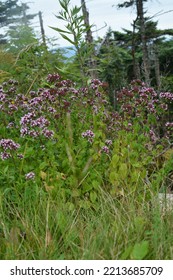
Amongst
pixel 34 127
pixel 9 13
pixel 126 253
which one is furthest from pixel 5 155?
pixel 9 13

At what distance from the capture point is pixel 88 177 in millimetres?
4000

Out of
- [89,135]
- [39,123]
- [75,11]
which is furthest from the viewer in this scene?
[75,11]

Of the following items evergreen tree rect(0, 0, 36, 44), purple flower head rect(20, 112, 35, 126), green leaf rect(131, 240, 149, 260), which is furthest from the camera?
evergreen tree rect(0, 0, 36, 44)

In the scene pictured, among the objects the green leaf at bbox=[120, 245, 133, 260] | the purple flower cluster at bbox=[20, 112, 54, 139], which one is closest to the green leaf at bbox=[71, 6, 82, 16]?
the purple flower cluster at bbox=[20, 112, 54, 139]

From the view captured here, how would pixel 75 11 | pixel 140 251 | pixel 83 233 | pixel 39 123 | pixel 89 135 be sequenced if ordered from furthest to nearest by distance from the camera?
pixel 75 11, pixel 89 135, pixel 39 123, pixel 83 233, pixel 140 251

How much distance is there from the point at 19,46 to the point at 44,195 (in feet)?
34.4

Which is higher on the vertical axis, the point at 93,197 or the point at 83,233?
the point at 93,197

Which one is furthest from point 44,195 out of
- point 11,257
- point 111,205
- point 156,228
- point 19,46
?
point 19,46

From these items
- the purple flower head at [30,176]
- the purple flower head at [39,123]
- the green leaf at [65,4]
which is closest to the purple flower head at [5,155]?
the purple flower head at [30,176]

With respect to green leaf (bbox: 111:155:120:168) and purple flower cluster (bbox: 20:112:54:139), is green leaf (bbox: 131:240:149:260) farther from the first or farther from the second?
purple flower cluster (bbox: 20:112:54:139)

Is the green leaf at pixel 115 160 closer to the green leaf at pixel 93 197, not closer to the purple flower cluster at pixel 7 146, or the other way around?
the green leaf at pixel 93 197

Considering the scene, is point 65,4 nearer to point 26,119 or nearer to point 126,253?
point 26,119

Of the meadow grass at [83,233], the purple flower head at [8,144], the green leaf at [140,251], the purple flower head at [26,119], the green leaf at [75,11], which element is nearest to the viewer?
the green leaf at [140,251]

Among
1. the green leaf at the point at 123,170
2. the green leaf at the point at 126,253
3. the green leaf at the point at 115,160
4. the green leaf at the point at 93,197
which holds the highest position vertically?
the green leaf at the point at 115,160
